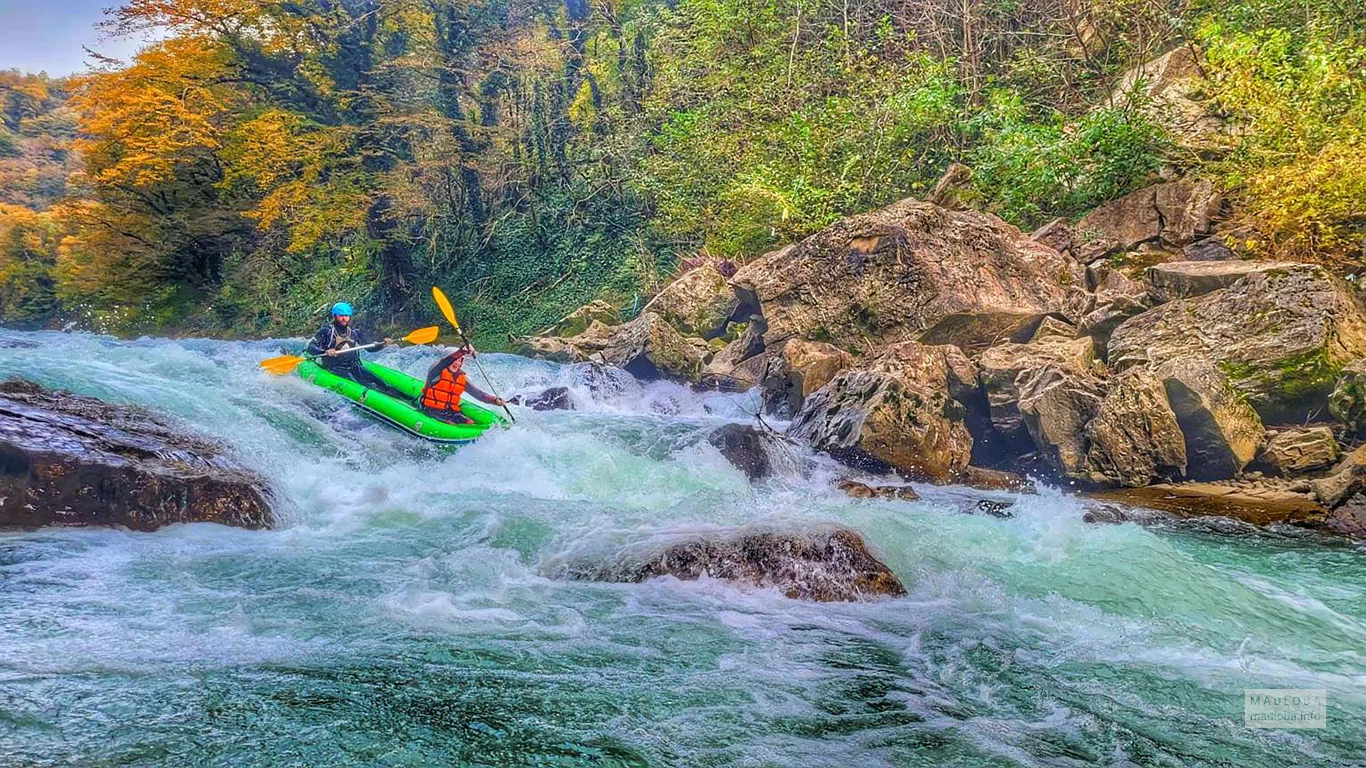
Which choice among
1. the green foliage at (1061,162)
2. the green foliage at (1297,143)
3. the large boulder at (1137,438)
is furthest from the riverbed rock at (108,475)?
the green foliage at (1061,162)

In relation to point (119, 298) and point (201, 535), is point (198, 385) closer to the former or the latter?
point (201, 535)

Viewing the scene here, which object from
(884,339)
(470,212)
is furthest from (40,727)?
(470,212)

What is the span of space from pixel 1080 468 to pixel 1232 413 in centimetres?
126

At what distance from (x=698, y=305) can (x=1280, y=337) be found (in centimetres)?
821

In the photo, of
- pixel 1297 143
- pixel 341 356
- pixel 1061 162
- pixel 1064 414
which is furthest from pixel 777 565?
pixel 1061 162

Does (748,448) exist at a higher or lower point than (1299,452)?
lower

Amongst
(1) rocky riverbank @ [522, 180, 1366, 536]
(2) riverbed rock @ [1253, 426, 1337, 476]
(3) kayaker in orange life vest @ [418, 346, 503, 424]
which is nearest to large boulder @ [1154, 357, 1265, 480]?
(1) rocky riverbank @ [522, 180, 1366, 536]

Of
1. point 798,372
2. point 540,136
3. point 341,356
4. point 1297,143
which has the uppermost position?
point 540,136

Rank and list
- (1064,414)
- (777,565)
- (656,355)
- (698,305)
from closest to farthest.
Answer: (777,565) < (1064,414) < (656,355) < (698,305)

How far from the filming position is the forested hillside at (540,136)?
13484 mm

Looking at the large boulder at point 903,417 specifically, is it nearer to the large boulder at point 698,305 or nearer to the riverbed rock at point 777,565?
the riverbed rock at point 777,565

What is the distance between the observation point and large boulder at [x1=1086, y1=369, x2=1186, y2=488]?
7078mm

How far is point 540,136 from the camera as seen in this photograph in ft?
66.3

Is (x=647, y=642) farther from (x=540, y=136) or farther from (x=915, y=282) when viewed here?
(x=540, y=136)
